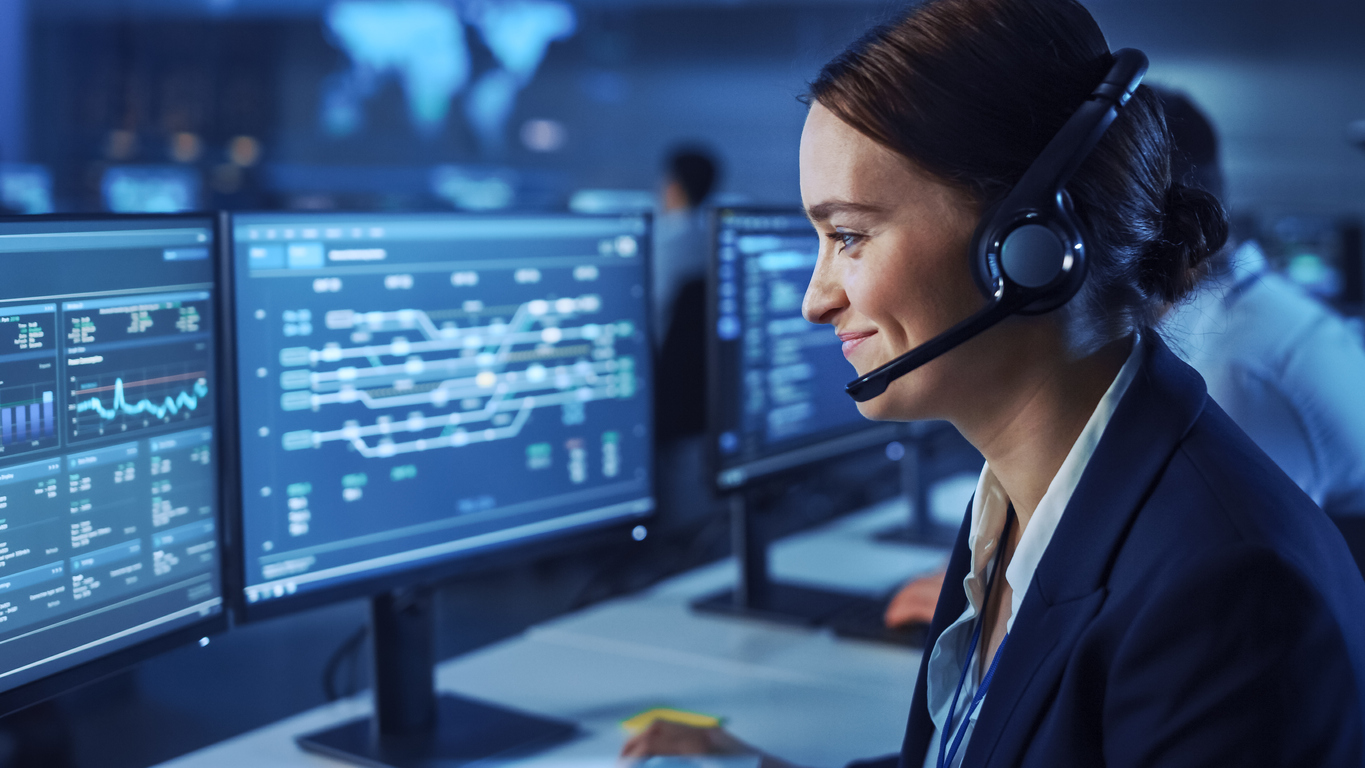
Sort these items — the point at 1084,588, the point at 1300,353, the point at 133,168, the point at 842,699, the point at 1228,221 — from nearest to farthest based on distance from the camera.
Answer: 1. the point at 1084,588
2. the point at 1228,221
3. the point at 842,699
4. the point at 1300,353
5. the point at 133,168

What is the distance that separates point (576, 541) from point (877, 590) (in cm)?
61

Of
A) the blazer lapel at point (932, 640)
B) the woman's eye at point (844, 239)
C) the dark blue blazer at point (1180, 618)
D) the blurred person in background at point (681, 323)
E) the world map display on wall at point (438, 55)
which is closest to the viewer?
the dark blue blazer at point (1180, 618)

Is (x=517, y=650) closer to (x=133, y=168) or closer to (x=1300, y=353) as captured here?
(x=1300, y=353)

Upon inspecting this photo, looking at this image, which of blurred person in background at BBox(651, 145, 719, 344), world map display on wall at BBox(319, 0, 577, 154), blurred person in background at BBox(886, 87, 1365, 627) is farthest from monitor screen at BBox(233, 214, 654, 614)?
world map display on wall at BBox(319, 0, 577, 154)

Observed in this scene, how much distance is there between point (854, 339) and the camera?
90 cm

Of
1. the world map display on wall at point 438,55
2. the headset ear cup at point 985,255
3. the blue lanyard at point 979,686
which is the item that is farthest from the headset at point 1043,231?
the world map display on wall at point 438,55

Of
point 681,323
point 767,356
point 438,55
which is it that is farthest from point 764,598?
point 438,55

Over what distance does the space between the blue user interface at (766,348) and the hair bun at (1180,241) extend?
736 mm

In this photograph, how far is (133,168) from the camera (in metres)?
5.74

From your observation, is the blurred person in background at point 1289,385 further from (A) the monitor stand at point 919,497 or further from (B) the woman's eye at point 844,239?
(B) the woman's eye at point 844,239

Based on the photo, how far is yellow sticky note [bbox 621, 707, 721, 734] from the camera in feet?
3.83

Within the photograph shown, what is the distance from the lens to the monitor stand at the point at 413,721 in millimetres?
1183

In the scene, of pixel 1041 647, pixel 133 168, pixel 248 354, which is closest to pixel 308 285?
pixel 248 354

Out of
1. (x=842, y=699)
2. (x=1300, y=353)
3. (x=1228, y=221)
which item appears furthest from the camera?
(x=1300, y=353)
